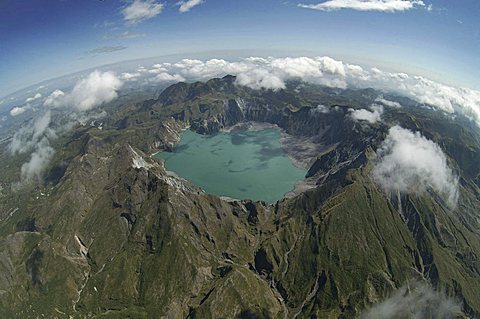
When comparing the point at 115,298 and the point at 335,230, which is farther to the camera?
the point at 335,230

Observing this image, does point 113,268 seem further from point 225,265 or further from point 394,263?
point 394,263

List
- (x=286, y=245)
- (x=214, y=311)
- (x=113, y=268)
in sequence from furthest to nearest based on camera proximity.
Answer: (x=286, y=245) → (x=113, y=268) → (x=214, y=311)

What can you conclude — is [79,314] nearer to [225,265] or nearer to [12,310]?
[12,310]

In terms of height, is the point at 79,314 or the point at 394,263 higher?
the point at 79,314

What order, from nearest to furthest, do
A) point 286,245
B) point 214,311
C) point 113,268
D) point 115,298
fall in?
point 214,311
point 115,298
point 113,268
point 286,245

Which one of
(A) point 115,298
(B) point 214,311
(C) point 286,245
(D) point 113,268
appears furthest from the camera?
(C) point 286,245

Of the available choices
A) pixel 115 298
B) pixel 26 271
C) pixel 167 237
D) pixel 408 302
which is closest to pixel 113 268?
pixel 115 298

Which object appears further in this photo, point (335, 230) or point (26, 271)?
point (335, 230)

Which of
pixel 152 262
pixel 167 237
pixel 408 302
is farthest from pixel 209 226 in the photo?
pixel 408 302

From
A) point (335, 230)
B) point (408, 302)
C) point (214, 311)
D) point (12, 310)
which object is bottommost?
point (408, 302)
